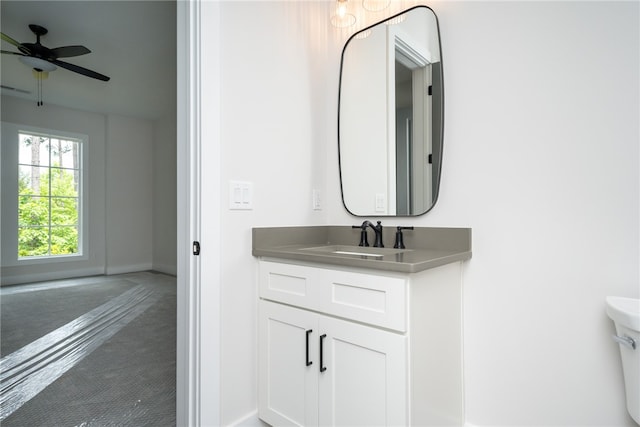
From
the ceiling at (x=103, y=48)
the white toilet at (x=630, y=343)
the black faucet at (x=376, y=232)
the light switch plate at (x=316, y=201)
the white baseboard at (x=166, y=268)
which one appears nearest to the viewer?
the white toilet at (x=630, y=343)

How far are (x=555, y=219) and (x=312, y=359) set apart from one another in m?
1.07

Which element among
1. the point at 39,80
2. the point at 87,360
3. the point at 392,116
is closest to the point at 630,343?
the point at 392,116

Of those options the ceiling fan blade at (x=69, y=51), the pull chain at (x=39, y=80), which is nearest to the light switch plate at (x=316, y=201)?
the ceiling fan blade at (x=69, y=51)

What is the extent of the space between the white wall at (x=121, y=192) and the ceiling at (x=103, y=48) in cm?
35

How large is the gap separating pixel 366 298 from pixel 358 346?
18cm

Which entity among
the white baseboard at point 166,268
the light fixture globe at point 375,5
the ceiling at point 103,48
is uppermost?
the ceiling at point 103,48

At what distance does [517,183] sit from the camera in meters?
1.35

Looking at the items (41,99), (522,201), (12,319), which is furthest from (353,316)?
(41,99)

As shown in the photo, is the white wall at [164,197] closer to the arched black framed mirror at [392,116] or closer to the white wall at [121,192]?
the white wall at [121,192]

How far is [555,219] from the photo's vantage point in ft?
4.17

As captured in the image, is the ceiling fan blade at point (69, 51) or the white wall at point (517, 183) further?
the ceiling fan blade at point (69, 51)

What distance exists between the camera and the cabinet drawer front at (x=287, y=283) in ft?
4.46

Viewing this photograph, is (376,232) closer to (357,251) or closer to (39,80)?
(357,251)

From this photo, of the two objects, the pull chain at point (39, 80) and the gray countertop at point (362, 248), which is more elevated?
the pull chain at point (39, 80)
